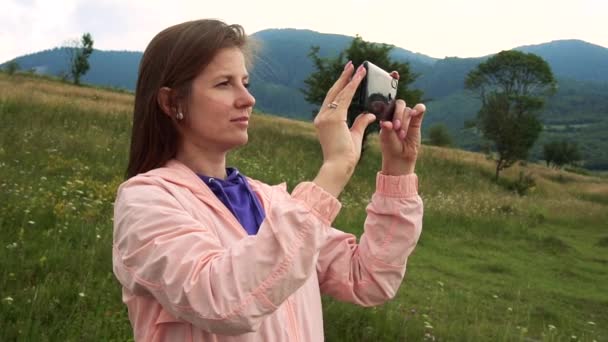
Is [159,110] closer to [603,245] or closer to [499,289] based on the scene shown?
[499,289]

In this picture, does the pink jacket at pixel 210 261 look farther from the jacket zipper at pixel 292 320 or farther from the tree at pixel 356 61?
the tree at pixel 356 61

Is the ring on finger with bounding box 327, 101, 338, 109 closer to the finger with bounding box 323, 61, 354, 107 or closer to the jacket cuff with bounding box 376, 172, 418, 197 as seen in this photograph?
the finger with bounding box 323, 61, 354, 107

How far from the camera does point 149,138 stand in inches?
62.2

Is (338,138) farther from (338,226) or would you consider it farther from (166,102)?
(338,226)

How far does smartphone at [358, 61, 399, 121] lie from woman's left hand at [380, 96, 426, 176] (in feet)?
0.08

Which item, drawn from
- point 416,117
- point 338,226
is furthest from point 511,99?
point 416,117

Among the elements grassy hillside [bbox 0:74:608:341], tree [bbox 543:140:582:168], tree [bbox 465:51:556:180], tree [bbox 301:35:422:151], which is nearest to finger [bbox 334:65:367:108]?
grassy hillside [bbox 0:74:608:341]

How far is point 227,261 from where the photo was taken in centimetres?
117

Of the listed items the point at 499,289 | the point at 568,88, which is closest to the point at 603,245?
the point at 499,289

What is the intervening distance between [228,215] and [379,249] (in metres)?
0.50

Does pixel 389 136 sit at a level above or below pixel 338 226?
above

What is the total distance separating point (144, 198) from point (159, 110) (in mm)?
348

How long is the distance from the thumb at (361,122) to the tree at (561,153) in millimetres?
61821

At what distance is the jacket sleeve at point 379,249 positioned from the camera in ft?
5.45
